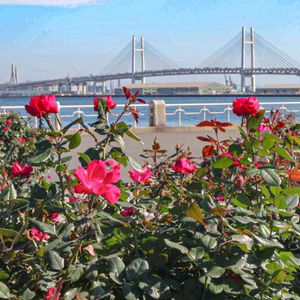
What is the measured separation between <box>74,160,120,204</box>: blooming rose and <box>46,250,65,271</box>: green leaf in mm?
215

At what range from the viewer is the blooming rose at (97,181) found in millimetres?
1358

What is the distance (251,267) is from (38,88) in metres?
47.4

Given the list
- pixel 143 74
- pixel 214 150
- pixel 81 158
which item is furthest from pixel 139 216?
pixel 143 74

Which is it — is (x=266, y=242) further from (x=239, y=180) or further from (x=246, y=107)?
(x=246, y=107)

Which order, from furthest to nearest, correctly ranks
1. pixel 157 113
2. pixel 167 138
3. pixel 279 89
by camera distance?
pixel 279 89 < pixel 157 113 < pixel 167 138

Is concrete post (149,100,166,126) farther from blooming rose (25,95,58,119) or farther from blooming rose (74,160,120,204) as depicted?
blooming rose (74,160,120,204)

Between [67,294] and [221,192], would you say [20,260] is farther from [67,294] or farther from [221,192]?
[221,192]

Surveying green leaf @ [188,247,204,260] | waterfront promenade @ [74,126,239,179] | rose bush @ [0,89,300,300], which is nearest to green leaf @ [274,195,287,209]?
rose bush @ [0,89,300,300]

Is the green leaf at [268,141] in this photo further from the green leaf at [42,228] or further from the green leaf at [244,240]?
the green leaf at [42,228]

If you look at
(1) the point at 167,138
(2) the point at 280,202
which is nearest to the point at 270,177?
(2) the point at 280,202

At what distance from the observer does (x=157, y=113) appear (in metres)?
16.4

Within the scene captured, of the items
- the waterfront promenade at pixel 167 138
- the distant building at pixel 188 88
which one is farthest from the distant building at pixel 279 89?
the waterfront promenade at pixel 167 138

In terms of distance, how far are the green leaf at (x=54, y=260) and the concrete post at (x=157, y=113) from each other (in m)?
14.8

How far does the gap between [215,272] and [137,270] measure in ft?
0.69
